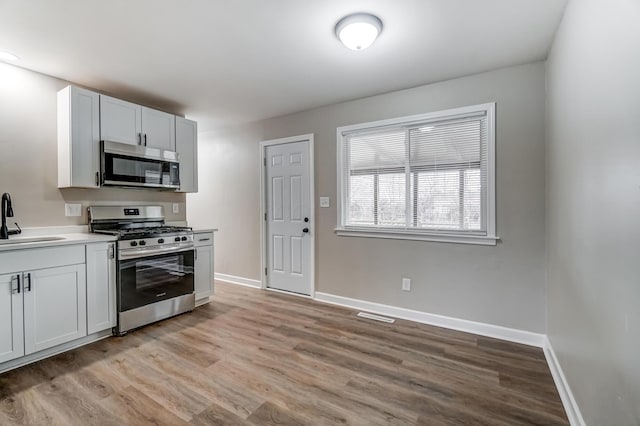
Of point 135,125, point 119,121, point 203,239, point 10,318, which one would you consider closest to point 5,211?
point 10,318

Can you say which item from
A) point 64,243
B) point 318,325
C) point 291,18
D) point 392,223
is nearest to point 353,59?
point 291,18

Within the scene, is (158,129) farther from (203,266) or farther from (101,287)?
(101,287)

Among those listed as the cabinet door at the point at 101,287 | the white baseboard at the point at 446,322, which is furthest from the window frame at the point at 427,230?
the cabinet door at the point at 101,287

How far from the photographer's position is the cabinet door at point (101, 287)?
261 cm

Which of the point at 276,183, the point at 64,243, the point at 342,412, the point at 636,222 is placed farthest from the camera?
the point at 276,183

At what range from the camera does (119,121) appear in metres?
3.10

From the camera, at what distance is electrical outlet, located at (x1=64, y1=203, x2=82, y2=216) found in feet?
9.72

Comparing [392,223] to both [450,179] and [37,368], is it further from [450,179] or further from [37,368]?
[37,368]

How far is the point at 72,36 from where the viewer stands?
2.24m

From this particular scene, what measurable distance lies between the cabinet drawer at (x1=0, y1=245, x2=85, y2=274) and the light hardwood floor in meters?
0.75

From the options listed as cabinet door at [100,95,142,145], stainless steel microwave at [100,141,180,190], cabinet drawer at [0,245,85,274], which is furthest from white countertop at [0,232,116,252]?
cabinet door at [100,95,142,145]

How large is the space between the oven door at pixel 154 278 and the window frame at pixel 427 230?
179 cm

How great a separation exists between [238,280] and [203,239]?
1252 millimetres

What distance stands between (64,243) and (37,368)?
93cm
